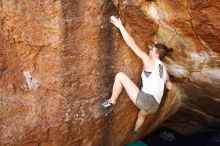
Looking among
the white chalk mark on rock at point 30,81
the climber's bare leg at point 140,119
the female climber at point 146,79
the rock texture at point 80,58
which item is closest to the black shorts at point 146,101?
the female climber at point 146,79

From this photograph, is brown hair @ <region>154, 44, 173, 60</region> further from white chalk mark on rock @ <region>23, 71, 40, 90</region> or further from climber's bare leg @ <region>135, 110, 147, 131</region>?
white chalk mark on rock @ <region>23, 71, 40, 90</region>

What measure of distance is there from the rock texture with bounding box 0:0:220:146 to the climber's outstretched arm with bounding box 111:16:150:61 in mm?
66

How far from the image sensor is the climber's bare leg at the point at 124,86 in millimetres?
4617

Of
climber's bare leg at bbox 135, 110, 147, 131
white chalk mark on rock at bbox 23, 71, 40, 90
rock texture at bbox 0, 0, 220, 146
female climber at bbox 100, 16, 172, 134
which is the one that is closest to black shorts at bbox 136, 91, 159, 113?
female climber at bbox 100, 16, 172, 134

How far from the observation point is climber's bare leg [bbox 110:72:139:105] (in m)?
4.62

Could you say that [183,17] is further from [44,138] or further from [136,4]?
[44,138]

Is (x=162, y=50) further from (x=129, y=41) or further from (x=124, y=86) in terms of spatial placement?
(x=124, y=86)

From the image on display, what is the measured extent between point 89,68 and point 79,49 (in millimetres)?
278

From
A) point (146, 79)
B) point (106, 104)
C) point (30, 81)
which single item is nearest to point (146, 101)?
point (146, 79)

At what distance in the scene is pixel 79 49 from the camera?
4.43m

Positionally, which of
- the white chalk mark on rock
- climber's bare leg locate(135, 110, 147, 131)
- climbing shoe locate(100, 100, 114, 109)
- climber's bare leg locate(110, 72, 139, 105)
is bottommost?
climber's bare leg locate(135, 110, 147, 131)

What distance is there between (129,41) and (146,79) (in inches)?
19.2

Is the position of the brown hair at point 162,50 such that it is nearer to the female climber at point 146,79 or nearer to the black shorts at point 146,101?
→ the female climber at point 146,79

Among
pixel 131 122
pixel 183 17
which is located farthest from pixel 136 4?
pixel 131 122
